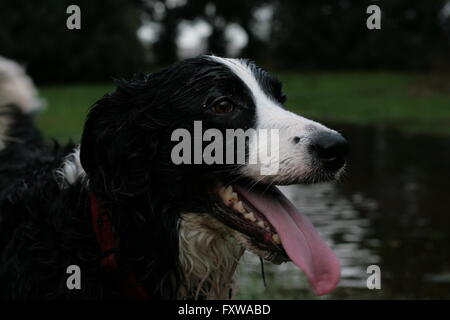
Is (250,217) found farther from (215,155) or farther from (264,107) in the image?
(264,107)

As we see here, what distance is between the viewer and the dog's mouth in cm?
306

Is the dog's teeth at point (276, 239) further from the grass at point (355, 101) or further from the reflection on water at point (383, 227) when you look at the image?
the grass at point (355, 101)

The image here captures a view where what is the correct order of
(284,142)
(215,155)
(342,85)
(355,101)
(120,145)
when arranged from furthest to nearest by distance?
1. (342,85)
2. (355,101)
3. (120,145)
4. (215,155)
5. (284,142)

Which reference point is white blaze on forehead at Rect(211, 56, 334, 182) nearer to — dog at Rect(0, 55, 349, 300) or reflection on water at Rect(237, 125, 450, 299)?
dog at Rect(0, 55, 349, 300)

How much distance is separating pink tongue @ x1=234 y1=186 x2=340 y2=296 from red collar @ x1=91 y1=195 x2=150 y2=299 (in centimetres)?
60

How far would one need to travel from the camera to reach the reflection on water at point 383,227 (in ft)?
17.1

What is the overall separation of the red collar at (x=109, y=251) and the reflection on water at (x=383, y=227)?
4.63 feet

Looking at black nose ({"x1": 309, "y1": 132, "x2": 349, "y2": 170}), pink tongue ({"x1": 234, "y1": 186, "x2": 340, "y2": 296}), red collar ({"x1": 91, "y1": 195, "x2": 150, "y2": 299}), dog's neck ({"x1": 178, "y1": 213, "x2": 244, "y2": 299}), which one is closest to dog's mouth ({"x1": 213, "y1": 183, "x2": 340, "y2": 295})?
pink tongue ({"x1": 234, "y1": 186, "x2": 340, "y2": 296})

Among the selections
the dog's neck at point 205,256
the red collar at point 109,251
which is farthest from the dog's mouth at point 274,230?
the red collar at point 109,251

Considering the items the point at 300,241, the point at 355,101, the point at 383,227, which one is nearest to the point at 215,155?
the point at 300,241

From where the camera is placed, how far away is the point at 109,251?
125 inches

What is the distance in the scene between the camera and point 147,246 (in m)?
3.21

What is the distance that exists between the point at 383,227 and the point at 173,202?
4214 mm
